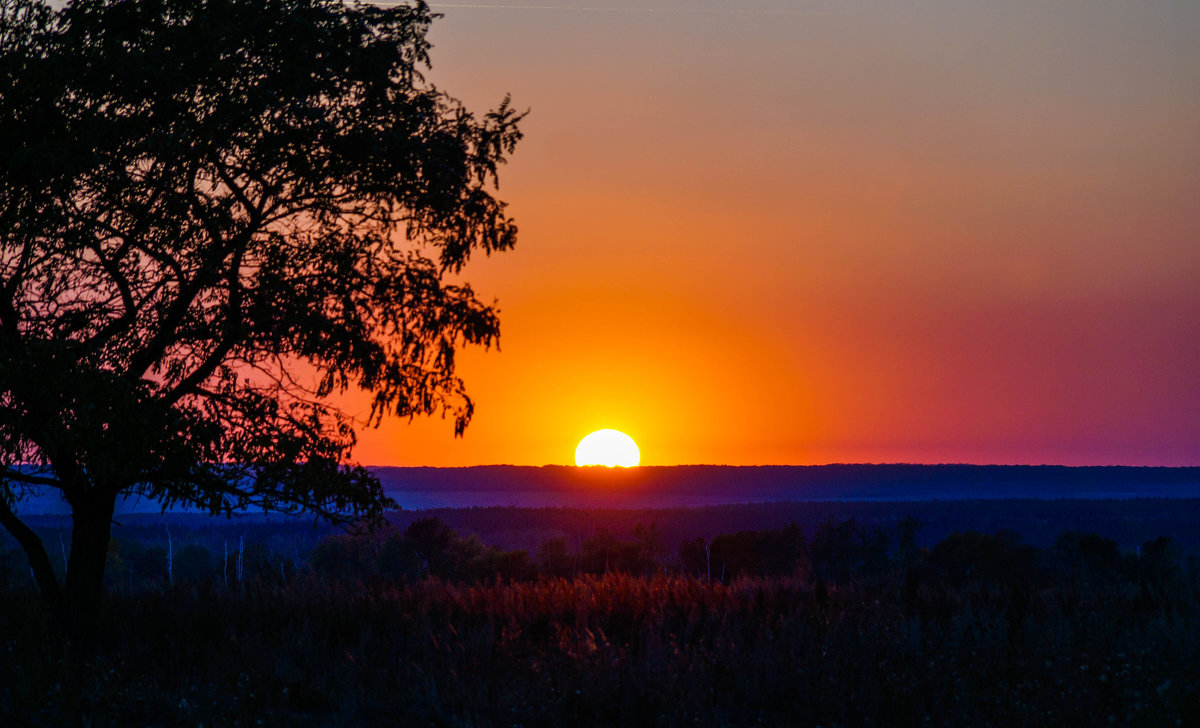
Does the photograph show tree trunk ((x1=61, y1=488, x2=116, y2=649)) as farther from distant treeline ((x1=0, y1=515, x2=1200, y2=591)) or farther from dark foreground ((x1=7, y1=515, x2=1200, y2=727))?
distant treeline ((x1=0, y1=515, x2=1200, y2=591))

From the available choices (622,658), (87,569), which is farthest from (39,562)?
(622,658)

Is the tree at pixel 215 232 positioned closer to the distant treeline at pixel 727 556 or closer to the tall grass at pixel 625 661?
the tall grass at pixel 625 661

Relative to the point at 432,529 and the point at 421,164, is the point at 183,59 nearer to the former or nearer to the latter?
the point at 421,164

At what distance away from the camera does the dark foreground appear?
882cm

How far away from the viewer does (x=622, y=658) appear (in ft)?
32.7

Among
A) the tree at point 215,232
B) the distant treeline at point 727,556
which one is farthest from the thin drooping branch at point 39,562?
the distant treeline at point 727,556

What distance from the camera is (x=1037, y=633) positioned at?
36.2 ft

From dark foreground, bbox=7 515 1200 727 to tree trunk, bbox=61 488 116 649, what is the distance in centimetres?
29

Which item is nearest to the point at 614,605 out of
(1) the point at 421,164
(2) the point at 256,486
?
(2) the point at 256,486

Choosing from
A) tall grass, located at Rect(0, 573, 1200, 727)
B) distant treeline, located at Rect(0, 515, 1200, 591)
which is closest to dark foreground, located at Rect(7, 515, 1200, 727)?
tall grass, located at Rect(0, 573, 1200, 727)

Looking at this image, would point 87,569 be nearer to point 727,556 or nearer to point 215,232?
point 215,232

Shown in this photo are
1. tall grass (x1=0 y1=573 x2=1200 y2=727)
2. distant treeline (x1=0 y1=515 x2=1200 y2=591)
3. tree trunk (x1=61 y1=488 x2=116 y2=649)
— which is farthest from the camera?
distant treeline (x1=0 y1=515 x2=1200 y2=591)

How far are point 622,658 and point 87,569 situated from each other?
6.41m

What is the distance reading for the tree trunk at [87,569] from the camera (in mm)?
12047
